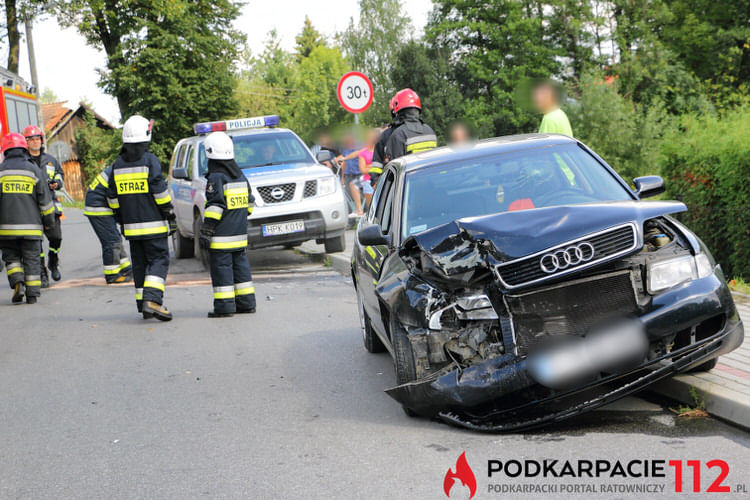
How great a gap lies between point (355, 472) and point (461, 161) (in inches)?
104

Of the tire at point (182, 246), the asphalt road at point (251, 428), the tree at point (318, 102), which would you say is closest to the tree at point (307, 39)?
the tree at point (318, 102)

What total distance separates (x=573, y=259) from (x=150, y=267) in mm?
5808

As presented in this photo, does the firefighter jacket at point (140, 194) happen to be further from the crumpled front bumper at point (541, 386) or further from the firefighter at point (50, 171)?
the crumpled front bumper at point (541, 386)

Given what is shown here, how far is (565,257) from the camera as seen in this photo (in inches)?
173

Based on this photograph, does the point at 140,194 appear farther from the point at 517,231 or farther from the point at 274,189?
the point at 517,231

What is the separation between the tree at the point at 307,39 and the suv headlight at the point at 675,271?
4162 inches

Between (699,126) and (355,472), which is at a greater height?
(699,126)

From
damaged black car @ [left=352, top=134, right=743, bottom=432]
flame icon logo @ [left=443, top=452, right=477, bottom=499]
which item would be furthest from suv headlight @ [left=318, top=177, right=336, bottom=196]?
flame icon logo @ [left=443, top=452, right=477, bottom=499]

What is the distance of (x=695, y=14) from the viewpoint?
137 feet

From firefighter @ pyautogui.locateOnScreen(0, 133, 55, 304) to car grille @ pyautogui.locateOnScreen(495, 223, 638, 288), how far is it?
8.19 metres

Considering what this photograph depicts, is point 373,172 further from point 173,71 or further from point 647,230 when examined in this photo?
point 173,71

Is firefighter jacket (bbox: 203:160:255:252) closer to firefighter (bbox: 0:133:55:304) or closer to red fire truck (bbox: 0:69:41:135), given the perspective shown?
firefighter (bbox: 0:133:55:304)

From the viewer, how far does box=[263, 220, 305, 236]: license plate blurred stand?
502 inches

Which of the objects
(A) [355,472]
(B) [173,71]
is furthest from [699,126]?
(B) [173,71]
